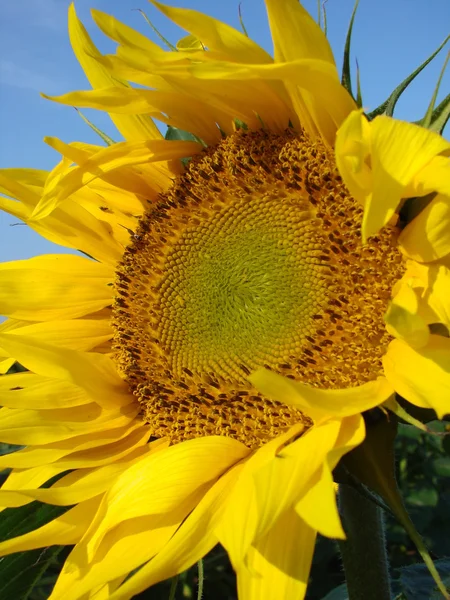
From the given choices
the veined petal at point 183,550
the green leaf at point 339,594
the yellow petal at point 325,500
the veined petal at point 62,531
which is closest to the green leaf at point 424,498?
the green leaf at point 339,594

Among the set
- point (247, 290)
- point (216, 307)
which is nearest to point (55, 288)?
point (216, 307)

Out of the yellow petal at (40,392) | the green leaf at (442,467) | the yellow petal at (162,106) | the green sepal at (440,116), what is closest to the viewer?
the green sepal at (440,116)

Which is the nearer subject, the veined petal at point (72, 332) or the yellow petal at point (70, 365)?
the yellow petal at point (70, 365)

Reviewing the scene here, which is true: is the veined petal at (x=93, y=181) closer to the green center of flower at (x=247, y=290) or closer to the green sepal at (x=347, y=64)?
the green center of flower at (x=247, y=290)

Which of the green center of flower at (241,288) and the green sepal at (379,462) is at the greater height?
the green center of flower at (241,288)

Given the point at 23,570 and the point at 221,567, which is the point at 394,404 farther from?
the point at 221,567

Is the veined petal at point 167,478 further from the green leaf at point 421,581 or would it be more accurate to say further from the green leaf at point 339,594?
the green leaf at point 339,594

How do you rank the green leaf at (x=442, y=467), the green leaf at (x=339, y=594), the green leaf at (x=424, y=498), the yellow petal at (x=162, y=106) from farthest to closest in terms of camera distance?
the green leaf at (x=442, y=467) < the green leaf at (x=424, y=498) < the green leaf at (x=339, y=594) < the yellow petal at (x=162, y=106)

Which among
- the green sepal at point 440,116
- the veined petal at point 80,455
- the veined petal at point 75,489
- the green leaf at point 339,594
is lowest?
the green leaf at point 339,594
